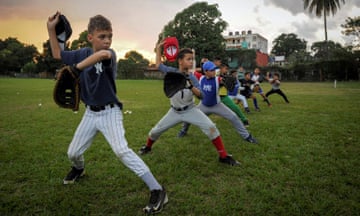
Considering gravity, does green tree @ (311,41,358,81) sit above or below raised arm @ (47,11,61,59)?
above

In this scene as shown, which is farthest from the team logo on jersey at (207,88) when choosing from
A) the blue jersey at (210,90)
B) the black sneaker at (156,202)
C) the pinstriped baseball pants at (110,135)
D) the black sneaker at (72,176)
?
the black sneaker at (72,176)

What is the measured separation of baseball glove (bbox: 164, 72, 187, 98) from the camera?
3.45 m

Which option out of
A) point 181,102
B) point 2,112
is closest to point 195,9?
point 2,112

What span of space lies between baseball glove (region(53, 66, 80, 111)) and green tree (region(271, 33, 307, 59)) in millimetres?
108131

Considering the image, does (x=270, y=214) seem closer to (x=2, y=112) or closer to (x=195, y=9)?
(x=2, y=112)

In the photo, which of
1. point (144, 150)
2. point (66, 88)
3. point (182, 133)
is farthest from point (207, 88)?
point (66, 88)

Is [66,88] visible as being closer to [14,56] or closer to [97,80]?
[97,80]

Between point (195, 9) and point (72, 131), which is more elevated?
point (195, 9)

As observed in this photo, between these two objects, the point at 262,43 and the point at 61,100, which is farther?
the point at 262,43

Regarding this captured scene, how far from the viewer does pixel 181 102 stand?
4.11m

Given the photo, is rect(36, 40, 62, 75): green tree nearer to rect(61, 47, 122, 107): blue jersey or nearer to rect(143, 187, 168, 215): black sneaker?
rect(61, 47, 122, 107): blue jersey

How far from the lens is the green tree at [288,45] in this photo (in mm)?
99750

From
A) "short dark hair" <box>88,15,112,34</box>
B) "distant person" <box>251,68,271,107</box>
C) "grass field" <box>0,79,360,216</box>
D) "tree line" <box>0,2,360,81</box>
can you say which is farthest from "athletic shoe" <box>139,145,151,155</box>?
"tree line" <box>0,2,360,81</box>

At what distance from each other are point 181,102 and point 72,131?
386 cm
